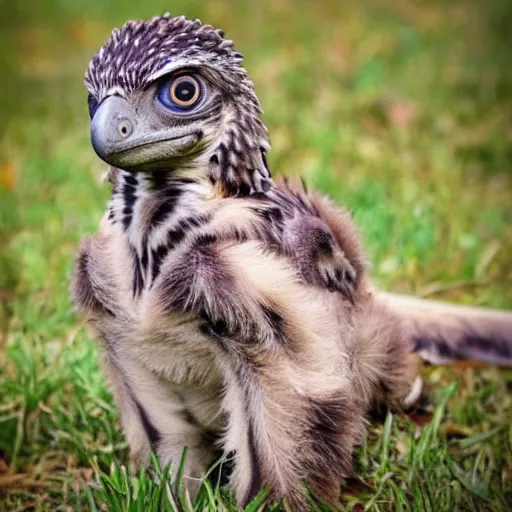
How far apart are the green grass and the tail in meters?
0.13

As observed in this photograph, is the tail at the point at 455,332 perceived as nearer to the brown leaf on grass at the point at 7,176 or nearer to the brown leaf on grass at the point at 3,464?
the brown leaf on grass at the point at 3,464

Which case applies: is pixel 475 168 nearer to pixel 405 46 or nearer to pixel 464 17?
pixel 405 46

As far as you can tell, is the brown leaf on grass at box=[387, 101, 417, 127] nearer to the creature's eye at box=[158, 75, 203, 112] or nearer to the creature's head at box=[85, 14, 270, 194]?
the creature's head at box=[85, 14, 270, 194]

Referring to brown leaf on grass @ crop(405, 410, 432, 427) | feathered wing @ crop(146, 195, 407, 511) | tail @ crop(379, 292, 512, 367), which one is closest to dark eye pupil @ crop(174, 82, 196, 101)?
feathered wing @ crop(146, 195, 407, 511)

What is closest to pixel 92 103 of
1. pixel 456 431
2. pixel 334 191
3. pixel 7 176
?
pixel 456 431

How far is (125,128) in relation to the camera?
1824 millimetres

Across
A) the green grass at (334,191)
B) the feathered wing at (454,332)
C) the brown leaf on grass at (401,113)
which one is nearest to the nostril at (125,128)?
the green grass at (334,191)

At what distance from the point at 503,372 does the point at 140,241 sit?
1.47m

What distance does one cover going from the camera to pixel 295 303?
1955 mm

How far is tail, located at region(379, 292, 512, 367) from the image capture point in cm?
269

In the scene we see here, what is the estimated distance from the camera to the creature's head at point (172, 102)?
1.83 meters

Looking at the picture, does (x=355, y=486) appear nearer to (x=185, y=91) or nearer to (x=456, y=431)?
(x=456, y=431)

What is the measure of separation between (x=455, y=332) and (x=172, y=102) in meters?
1.27

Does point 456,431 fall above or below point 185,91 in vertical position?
below
